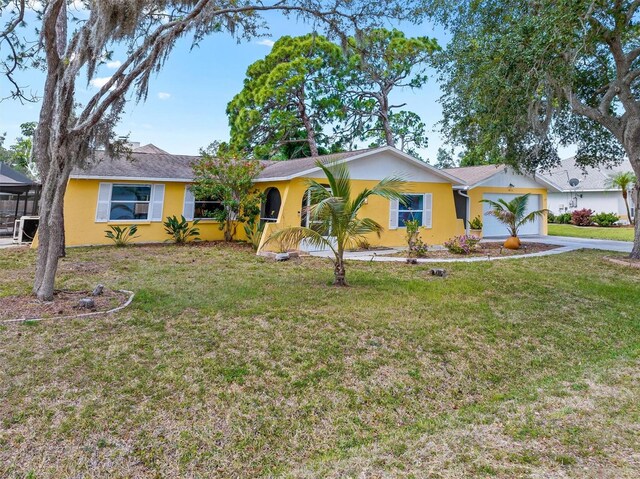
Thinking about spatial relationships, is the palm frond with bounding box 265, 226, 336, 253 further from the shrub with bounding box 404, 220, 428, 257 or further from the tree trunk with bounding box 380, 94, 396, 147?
the tree trunk with bounding box 380, 94, 396, 147

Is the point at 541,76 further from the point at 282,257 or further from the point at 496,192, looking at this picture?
the point at 496,192

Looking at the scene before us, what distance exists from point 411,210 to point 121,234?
34.5ft

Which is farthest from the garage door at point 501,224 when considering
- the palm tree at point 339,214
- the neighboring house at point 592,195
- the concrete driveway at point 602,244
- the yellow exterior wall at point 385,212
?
the palm tree at point 339,214

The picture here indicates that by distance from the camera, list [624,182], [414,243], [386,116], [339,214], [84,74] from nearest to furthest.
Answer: [84,74], [339,214], [414,243], [624,182], [386,116]

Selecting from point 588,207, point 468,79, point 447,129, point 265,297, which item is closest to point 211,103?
point 447,129

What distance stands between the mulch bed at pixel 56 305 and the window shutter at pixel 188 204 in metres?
7.93

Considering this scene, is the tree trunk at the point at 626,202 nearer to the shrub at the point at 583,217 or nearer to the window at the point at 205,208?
the shrub at the point at 583,217

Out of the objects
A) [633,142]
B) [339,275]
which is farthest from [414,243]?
[633,142]

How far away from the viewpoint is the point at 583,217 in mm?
26359

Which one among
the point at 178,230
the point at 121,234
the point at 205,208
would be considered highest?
the point at 205,208

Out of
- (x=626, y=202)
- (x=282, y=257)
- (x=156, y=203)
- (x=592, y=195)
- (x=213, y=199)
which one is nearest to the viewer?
(x=282, y=257)

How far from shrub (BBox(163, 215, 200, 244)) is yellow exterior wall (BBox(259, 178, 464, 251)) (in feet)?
10.3

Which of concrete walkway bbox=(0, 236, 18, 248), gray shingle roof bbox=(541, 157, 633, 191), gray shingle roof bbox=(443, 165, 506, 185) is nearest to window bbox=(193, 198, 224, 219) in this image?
concrete walkway bbox=(0, 236, 18, 248)

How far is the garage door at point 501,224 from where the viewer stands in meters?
18.7
